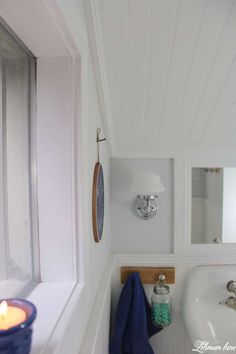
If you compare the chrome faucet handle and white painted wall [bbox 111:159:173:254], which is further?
white painted wall [bbox 111:159:173:254]

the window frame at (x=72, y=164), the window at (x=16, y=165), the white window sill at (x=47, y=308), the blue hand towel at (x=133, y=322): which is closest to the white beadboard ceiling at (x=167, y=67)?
the window frame at (x=72, y=164)

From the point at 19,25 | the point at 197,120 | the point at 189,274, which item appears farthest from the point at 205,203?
the point at 19,25

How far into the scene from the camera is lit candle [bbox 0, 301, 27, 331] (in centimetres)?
38

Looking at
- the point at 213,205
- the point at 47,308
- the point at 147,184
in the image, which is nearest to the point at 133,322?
the point at 147,184

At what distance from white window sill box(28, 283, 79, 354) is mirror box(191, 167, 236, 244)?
1255mm

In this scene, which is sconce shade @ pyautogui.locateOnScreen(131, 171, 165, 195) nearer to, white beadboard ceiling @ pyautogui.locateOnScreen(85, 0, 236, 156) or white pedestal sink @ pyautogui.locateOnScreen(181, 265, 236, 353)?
white beadboard ceiling @ pyautogui.locateOnScreen(85, 0, 236, 156)

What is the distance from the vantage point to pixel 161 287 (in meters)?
1.68

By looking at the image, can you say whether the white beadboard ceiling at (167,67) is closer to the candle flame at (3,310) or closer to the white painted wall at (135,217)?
the white painted wall at (135,217)

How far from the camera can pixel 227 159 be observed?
5.79 feet

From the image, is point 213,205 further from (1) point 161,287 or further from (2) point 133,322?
(2) point 133,322

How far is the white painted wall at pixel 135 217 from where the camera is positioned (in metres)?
1.78

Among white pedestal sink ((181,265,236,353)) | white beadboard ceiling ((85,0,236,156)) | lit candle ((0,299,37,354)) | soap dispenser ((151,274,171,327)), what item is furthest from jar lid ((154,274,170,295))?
lit candle ((0,299,37,354))

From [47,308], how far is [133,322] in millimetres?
1046

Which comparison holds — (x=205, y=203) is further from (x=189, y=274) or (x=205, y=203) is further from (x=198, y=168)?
(x=189, y=274)
